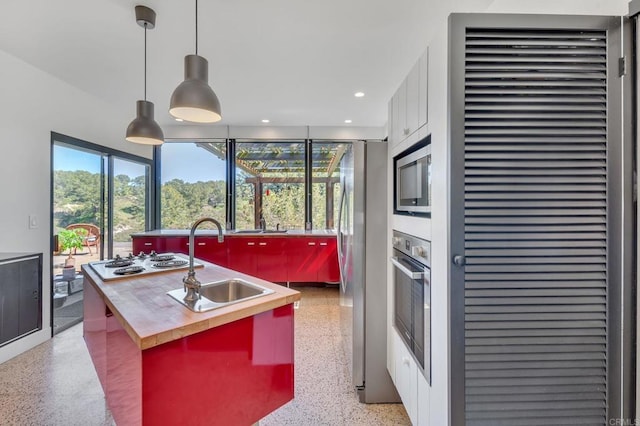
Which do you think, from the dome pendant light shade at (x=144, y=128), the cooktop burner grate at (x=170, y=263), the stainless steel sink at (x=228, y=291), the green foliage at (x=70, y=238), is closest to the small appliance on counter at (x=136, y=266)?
the cooktop burner grate at (x=170, y=263)

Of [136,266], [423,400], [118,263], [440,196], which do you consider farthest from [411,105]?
[118,263]

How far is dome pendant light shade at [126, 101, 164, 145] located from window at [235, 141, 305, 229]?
2.46 meters

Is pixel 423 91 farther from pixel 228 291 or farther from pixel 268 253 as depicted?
pixel 268 253

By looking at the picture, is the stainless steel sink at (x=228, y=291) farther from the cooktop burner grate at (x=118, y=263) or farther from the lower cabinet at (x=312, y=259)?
the lower cabinet at (x=312, y=259)

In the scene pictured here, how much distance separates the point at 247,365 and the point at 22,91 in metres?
3.34

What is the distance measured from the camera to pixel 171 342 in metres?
1.12

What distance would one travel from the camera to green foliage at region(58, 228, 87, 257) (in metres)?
3.12

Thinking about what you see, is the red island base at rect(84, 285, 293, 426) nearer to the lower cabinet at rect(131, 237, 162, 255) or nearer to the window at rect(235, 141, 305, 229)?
the lower cabinet at rect(131, 237, 162, 255)

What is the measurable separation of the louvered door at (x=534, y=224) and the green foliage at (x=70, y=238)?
12.9ft

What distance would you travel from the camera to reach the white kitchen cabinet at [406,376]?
1.45 meters

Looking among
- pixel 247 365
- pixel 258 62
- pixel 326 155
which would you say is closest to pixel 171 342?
pixel 247 365

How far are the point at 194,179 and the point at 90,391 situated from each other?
3.38 m

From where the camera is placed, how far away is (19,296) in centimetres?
246

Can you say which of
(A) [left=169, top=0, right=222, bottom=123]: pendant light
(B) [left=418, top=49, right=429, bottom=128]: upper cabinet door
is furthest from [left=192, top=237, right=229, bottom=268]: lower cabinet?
(B) [left=418, top=49, right=429, bottom=128]: upper cabinet door
